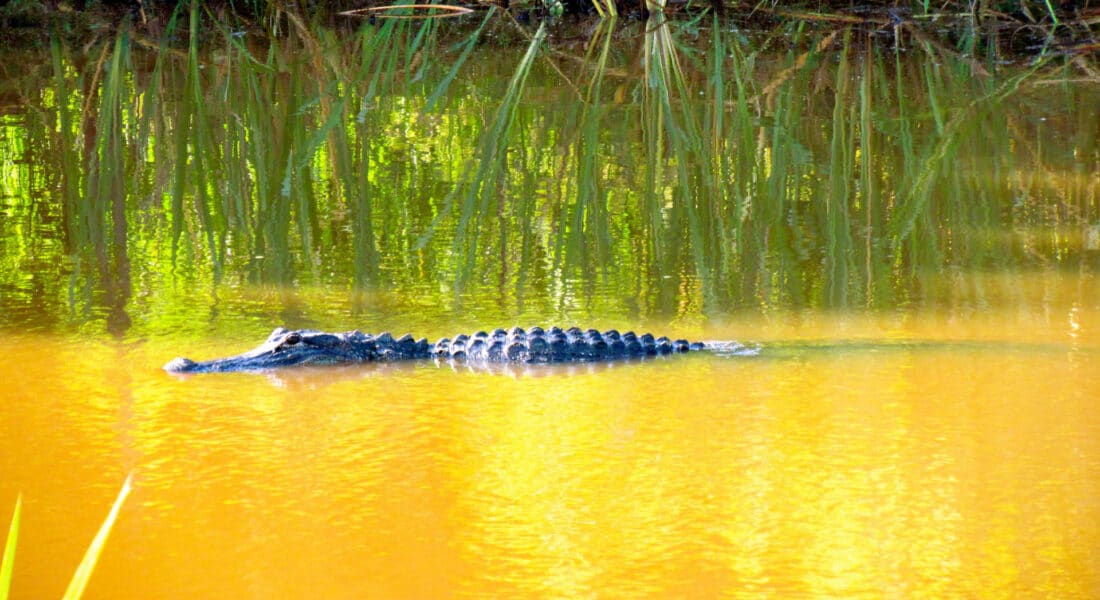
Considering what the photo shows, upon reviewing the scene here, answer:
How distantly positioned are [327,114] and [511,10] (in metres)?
6.33

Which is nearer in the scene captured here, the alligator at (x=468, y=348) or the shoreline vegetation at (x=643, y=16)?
the alligator at (x=468, y=348)

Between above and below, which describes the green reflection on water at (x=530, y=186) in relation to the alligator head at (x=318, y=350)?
above

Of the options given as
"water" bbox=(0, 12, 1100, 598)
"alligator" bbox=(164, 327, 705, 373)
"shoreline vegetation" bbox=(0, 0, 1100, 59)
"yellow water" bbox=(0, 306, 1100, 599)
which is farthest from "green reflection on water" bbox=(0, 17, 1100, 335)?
"shoreline vegetation" bbox=(0, 0, 1100, 59)

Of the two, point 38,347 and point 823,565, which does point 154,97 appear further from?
point 823,565

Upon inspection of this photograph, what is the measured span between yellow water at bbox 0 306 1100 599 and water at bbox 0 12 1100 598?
13 mm

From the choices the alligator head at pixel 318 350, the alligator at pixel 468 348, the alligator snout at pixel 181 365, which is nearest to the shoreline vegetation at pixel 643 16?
the alligator at pixel 468 348

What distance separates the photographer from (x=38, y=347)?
4762 mm

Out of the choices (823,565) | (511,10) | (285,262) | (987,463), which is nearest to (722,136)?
(285,262)

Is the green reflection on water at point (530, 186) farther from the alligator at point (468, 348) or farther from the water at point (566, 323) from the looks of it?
the alligator at point (468, 348)

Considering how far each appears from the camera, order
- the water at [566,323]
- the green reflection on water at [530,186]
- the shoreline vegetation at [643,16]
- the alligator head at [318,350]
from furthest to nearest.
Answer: the shoreline vegetation at [643,16] < the green reflection on water at [530,186] < the alligator head at [318,350] < the water at [566,323]

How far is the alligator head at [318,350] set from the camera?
459 centimetres

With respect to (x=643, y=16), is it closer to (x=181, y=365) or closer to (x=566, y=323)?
(x=566, y=323)

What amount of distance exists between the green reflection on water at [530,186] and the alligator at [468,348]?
502 mm

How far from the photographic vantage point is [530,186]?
285 inches
